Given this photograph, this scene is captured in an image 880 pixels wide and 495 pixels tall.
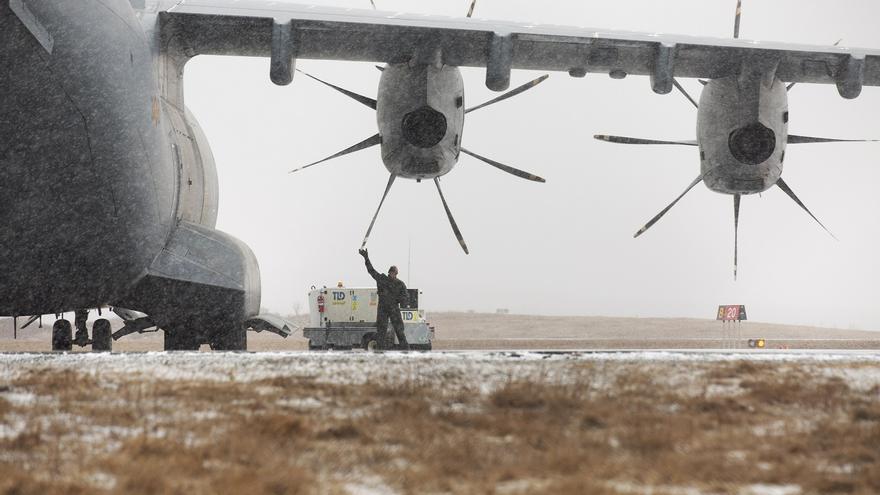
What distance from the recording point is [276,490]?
2834mm

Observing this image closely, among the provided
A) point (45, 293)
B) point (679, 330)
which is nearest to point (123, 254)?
point (45, 293)

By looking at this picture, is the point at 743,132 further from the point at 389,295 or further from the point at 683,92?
the point at 389,295

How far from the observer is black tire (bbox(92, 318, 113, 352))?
535 inches

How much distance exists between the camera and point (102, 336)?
45.6 feet

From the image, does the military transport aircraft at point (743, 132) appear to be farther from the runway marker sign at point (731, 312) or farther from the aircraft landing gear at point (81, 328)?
the runway marker sign at point (731, 312)

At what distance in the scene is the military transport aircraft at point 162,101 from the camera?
824cm

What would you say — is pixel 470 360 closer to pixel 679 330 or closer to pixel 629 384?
pixel 629 384

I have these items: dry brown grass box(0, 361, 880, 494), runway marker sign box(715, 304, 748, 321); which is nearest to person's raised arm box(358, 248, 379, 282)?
dry brown grass box(0, 361, 880, 494)

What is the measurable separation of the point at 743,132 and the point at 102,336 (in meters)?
9.82

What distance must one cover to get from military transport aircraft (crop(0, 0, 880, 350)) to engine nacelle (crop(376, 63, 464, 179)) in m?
0.10

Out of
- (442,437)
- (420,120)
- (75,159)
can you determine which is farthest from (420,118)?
(442,437)

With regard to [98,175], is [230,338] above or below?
below

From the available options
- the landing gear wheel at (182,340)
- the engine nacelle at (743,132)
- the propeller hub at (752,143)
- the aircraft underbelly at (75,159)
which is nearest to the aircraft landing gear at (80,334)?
the landing gear wheel at (182,340)

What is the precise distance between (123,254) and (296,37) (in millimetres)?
3199
